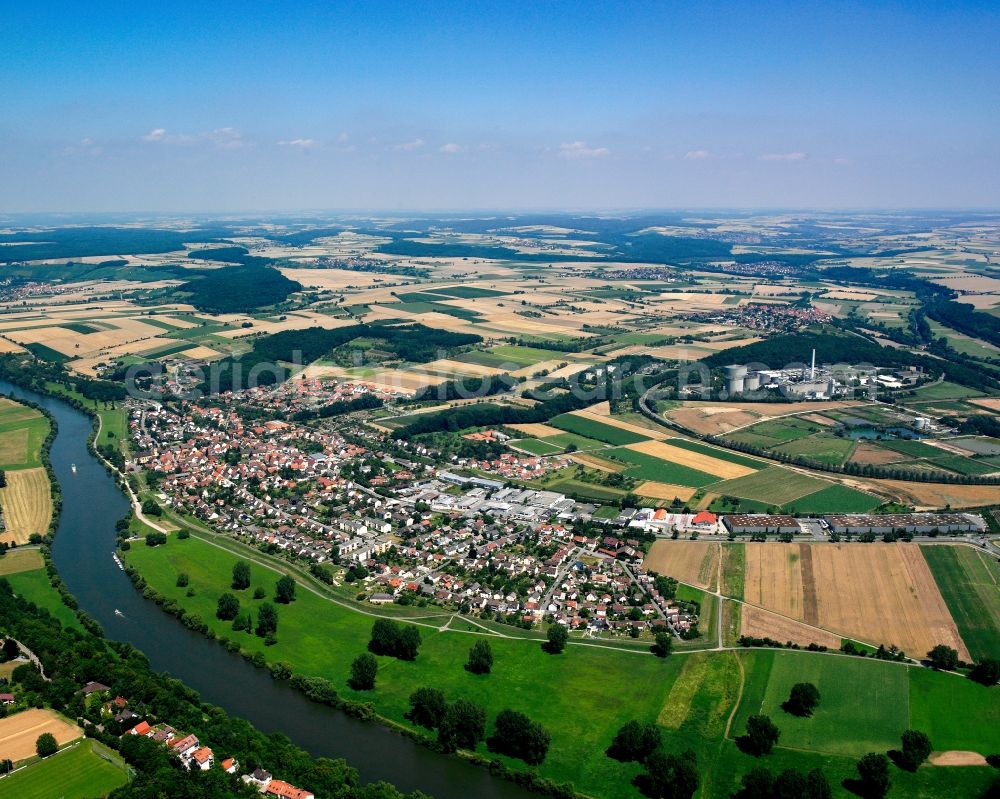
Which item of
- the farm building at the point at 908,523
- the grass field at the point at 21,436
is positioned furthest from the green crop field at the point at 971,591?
the grass field at the point at 21,436

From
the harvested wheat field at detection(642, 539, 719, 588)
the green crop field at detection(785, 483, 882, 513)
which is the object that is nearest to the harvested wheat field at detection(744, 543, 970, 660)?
the harvested wheat field at detection(642, 539, 719, 588)

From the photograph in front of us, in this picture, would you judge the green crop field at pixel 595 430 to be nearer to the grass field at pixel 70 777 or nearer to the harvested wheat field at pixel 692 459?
the harvested wheat field at pixel 692 459

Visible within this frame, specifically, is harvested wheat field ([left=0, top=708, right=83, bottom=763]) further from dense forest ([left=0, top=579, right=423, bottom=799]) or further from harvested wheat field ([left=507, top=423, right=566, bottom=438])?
harvested wheat field ([left=507, top=423, right=566, bottom=438])

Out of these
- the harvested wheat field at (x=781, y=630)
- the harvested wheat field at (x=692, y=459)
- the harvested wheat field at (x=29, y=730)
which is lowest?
the harvested wheat field at (x=781, y=630)

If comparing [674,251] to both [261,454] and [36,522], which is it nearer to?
[261,454]

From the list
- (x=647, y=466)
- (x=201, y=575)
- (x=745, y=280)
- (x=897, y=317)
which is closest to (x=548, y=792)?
(x=201, y=575)

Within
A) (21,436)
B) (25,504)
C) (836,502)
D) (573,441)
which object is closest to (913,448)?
(836,502)
